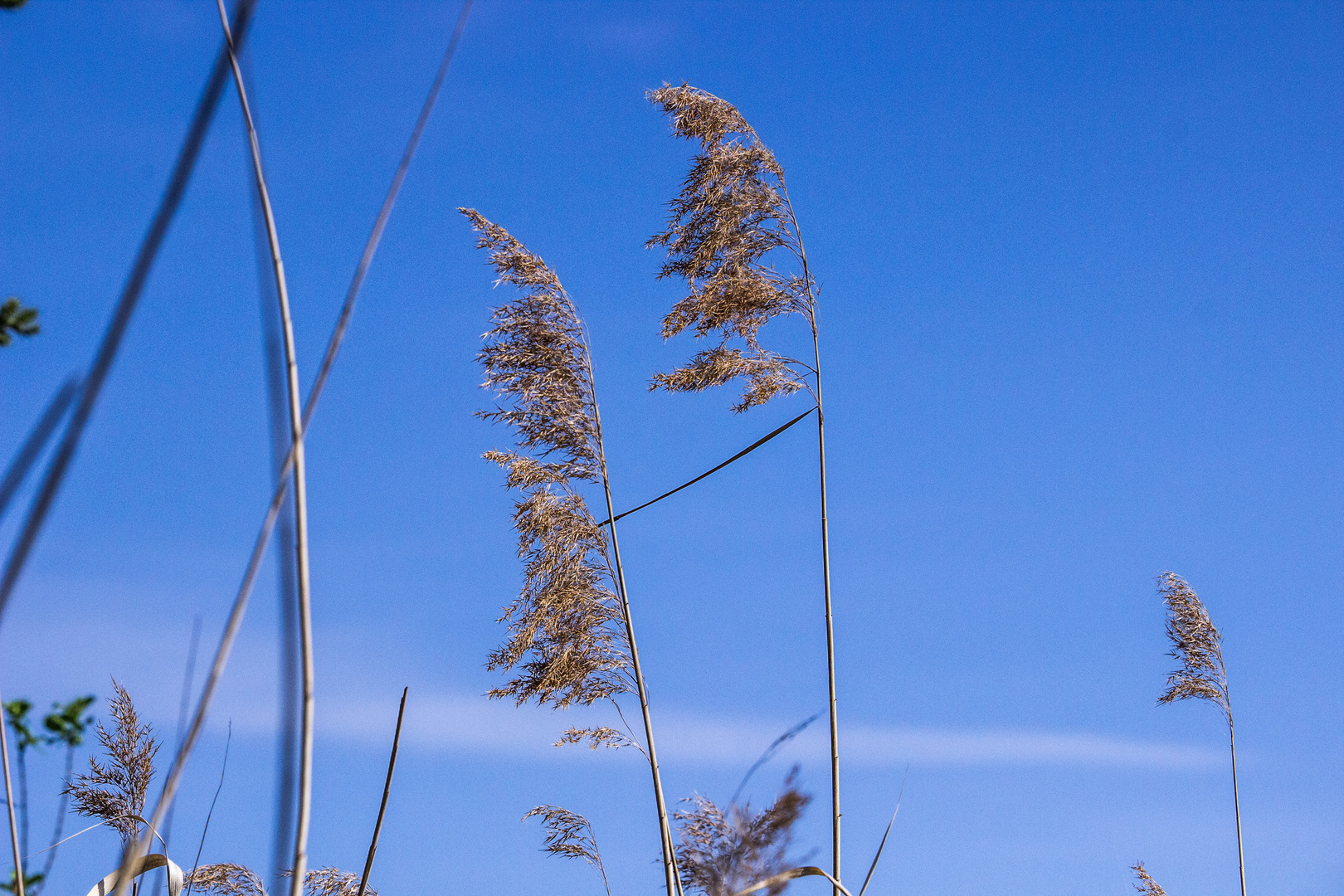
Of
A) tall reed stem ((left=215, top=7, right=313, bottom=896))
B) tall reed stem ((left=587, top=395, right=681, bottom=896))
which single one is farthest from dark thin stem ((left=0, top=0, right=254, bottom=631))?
tall reed stem ((left=587, top=395, right=681, bottom=896))

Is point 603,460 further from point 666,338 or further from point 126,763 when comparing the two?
point 126,763

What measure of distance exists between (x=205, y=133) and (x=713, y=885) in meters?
1.61

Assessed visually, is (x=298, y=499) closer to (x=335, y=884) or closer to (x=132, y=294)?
(x=132, y=294)

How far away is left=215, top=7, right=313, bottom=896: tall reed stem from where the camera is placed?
0.76m

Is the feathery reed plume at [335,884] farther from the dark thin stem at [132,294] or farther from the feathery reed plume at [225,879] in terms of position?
the dark thin stem at [132,294]

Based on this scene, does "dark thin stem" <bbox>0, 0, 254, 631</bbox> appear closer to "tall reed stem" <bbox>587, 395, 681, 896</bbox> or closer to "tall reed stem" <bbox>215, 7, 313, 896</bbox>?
"tall reed stem" <bbox>215, 7, 313, 896</bbox>

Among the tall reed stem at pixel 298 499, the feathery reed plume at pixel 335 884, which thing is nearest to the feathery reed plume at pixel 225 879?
the feathery reed plume at pixel 335 884

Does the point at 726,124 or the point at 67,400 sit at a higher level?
the point at 726,124

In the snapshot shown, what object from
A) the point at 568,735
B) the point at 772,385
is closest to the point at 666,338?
the point at 772,385

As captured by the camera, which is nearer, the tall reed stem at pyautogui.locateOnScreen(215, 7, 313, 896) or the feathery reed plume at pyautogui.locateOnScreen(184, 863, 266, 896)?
the tall reed stem at pyautogui.locateOnScreen(215, 7, 313, 896)

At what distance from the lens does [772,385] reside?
4.25 meters

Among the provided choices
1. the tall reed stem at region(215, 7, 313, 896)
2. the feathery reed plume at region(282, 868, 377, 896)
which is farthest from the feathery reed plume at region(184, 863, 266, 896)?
the tall reed stem at region(215, 7, 313, 896)

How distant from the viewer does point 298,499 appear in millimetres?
773

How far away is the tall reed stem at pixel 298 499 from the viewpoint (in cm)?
76
